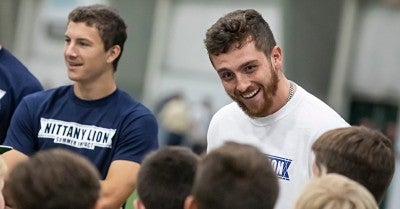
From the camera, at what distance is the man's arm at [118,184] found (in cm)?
514

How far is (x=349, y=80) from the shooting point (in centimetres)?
1797

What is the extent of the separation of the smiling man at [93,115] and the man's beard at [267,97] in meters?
0.78

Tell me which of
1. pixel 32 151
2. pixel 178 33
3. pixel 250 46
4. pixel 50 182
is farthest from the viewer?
pixel 178 33

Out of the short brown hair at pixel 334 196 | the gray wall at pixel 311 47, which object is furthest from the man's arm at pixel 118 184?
the gray wall at pixel 311 47

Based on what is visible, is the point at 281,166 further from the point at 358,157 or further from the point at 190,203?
the point at 190,203

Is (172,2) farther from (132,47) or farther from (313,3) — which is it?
(313,3)

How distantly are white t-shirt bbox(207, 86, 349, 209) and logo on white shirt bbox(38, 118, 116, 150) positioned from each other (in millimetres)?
710

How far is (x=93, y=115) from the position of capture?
18.1ft

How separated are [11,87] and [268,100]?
77.2 inches

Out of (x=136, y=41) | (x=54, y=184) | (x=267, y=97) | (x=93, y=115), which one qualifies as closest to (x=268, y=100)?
(x=267, y=97)

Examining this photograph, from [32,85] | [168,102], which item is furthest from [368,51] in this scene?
[32,85]

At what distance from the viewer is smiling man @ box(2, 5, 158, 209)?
17.6ft

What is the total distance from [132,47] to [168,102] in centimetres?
338

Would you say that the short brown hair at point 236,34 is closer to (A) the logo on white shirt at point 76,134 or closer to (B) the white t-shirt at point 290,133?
(B) the white t-shirt at point 290,133
